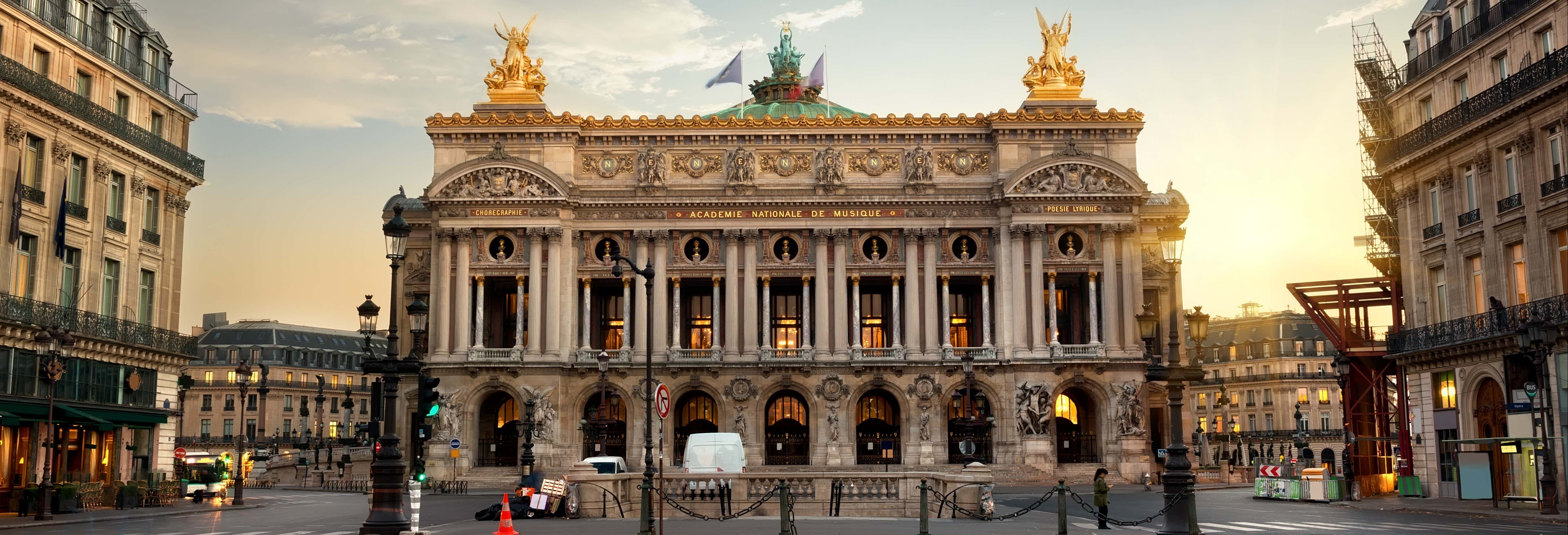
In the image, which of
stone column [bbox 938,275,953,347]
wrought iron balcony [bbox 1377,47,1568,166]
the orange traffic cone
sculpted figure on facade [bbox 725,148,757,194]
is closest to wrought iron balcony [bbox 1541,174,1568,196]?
wrought iron balcony [bbox 1377,47,1568,166]

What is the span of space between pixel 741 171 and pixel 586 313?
1035 cm

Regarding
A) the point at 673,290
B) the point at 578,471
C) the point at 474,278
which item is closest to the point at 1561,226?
the point at 578,471

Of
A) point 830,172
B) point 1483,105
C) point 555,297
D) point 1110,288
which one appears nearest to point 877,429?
point 830,172

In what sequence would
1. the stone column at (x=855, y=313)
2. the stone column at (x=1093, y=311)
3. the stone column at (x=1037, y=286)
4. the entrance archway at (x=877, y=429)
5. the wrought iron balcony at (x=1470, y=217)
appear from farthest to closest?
1. the entrance archway at (x=877, y=429)
2. the stone column at (x=855, y=313)
3. the stone column at (x=1093, y=311)
4. the stone column at (x=1037, y=286)
5. the wrought iron balcony at (x=1470, y=217)

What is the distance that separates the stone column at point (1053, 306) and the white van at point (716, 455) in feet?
73.7

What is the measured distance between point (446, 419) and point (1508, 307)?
45.5 meters

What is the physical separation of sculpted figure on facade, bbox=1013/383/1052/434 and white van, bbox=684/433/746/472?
20443 mm

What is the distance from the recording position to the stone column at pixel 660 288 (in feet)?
224

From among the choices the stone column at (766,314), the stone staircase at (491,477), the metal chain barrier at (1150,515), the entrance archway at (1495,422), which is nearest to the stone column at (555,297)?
the stone staircase at (491,477)

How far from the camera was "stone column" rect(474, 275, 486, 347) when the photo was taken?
6725 cm

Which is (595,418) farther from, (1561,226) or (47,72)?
(1561,226)

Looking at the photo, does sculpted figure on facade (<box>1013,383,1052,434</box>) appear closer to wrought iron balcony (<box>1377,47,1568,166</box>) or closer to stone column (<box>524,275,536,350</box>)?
wrought iron balcony (<box>1377,47,1568,166</box>)

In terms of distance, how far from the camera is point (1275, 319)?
386 ft

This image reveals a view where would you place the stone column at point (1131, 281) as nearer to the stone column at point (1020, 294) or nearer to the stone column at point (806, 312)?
the stone column at point (1020, 294)
